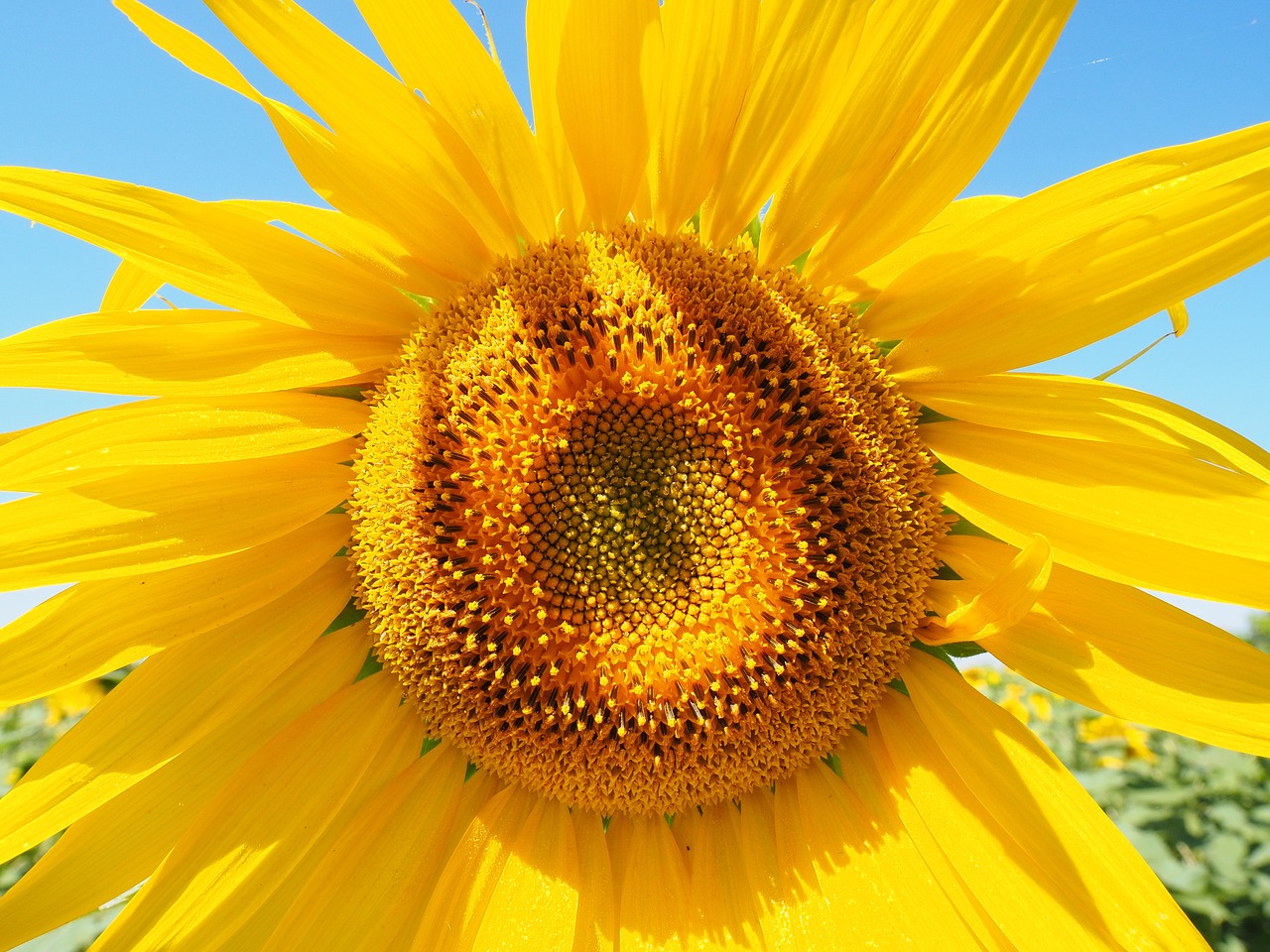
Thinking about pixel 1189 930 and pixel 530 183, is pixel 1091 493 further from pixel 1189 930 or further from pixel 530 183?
pixel 530 183

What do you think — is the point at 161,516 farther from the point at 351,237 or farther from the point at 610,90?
the point at 610,90

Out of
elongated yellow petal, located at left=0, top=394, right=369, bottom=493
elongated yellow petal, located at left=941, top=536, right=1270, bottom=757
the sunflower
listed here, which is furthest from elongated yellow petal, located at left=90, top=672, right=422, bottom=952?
elongated yellow petal, located at left=941, top=536, right=1270, bottom=757

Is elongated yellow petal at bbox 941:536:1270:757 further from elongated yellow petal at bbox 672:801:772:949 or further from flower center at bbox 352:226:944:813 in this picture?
elongated yellow petal at bbox 672:801:772:949

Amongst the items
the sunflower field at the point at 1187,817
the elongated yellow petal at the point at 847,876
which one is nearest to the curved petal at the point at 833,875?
the elongated yellow petal at the point at 847,876

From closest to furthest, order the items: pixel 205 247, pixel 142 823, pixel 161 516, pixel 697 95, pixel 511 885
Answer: pixel 697 95, pixel 205 247, pixel 161 516, pixel 142 823, pixel 511 885

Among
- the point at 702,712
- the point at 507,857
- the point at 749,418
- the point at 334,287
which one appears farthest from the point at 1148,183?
the point at 507,857

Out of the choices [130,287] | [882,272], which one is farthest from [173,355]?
[882,272]
